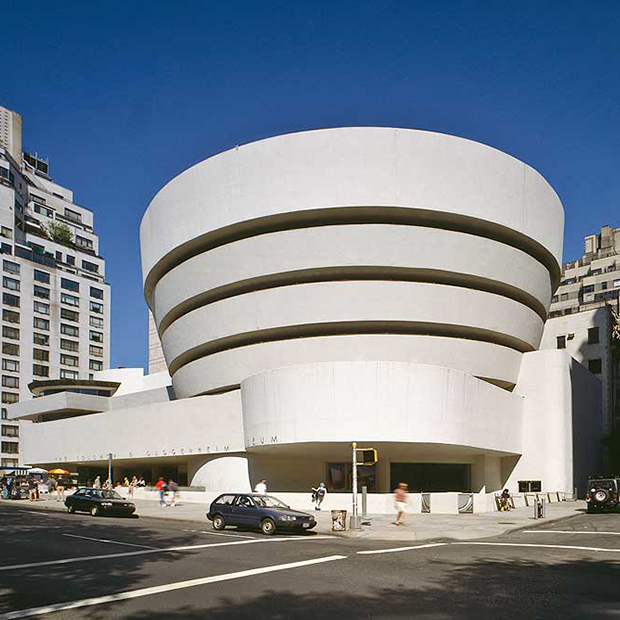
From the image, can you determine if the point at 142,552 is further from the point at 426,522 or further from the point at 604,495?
the point at 604,495

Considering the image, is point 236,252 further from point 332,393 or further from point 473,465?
point 473,465

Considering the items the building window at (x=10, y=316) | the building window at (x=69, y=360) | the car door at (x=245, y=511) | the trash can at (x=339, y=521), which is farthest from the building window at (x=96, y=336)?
the trash can at (x=339, y=521)

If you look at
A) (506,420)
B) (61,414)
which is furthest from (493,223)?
(61,414)

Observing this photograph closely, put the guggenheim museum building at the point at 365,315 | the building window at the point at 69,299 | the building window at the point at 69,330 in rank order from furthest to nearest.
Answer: the building window at the point at 69,299 < the building window at the point at 69,330 < the guggenheim museum building at the point at 365,315

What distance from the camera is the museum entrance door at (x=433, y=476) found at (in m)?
49.5

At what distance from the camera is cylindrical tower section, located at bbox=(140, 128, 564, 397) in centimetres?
4278

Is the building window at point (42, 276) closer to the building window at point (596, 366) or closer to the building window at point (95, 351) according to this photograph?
the building window at point (95, 351)

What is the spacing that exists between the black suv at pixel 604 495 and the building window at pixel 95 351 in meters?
80.7

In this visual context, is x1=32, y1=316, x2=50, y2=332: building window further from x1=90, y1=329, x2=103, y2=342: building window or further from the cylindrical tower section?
the cylindrical tower section

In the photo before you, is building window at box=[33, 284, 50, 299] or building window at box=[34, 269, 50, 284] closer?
building window at box=[33, 284, 50, 299]

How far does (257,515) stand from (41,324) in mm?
79412

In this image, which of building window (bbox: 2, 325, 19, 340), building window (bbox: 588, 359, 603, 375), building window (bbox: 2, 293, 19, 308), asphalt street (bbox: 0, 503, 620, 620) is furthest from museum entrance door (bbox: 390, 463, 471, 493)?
building window (bbox: 2, 293, 19, 308)

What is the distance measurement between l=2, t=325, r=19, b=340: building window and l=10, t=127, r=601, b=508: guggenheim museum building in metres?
47.2

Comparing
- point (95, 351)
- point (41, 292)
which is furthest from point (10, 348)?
point (95, 351)
